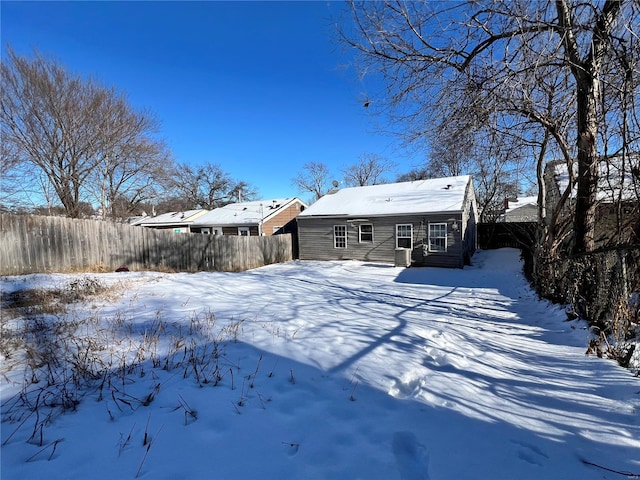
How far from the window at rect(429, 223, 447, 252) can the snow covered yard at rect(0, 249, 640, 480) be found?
401 inches

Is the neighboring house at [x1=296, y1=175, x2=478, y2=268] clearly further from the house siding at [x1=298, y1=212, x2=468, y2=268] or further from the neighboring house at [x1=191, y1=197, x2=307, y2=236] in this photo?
the neighboring house at [x1=191, y1=197, x2=307, y2=236]

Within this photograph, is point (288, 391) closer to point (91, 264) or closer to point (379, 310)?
point (379, 310)

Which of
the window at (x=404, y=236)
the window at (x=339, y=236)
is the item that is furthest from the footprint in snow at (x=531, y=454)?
the window at (x=339, y=236)

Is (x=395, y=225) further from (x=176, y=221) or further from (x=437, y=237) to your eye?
(x=176, y=221)

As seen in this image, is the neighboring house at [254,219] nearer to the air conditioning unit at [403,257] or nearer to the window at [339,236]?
the window at [339,236]

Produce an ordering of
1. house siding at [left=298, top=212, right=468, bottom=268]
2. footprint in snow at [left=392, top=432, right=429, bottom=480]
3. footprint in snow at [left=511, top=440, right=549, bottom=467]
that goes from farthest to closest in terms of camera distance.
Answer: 1. house siding at [left=298, top=212, right=468, bottom=268]
2. footprint in snow at [left=511, top=440, right=549, bottom=467]
3. footprint in snow at [left=392, top=432, right=429, bottom=480]

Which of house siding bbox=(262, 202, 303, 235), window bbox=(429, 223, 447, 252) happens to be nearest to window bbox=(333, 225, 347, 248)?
window bbox=(429, 223, 447, 252)

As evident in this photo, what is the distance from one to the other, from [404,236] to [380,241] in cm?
137

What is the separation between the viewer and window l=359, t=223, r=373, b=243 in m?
16.8

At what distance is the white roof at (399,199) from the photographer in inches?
605

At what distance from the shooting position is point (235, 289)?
294 inches

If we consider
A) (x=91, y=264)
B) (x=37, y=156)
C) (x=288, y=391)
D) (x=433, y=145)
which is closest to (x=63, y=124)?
(x=37, y=156)

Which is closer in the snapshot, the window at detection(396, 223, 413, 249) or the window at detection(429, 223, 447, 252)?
the window at detection(429, 223, 447, 252)

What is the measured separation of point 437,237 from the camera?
1486 cm
